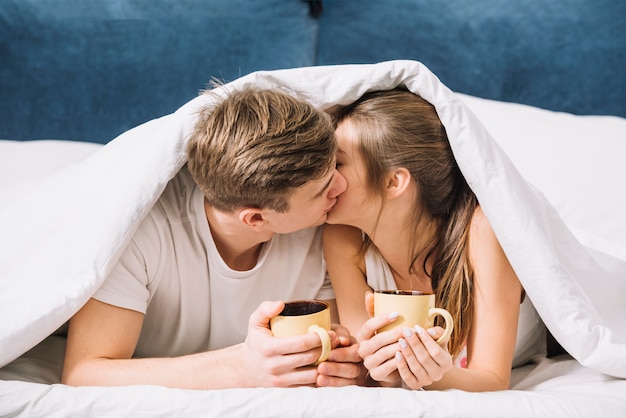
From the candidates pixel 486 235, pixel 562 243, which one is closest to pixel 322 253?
pixel 486 235

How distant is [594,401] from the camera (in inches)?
36.5

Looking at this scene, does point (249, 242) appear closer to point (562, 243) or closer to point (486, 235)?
point (486, 235)

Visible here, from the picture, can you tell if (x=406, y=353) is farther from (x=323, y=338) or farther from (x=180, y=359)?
(x=180, y=359)

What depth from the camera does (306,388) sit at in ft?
3.00

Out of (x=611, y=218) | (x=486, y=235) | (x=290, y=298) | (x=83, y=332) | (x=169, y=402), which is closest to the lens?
(x=169, y=402)

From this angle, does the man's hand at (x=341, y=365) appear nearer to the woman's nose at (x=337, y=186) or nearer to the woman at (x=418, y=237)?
the woman at (x=418, y=237)

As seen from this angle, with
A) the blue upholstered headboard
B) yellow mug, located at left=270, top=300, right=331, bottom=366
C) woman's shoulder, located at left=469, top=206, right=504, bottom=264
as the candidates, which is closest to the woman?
woman's shoulder, located at left=469, top=206, right=504, bottom=264

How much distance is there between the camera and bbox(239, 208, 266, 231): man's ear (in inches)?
43.7

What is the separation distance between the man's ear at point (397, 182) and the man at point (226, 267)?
0.34 ft

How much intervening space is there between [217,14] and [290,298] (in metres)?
1.04

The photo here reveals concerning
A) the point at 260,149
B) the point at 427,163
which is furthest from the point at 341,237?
the point at 260,149

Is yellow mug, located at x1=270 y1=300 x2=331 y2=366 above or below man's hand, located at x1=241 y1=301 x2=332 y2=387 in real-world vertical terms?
above

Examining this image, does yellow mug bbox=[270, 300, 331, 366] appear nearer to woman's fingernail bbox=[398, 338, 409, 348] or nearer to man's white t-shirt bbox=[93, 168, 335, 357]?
woman's fingernail bbox=[398, 338, 409, 348]

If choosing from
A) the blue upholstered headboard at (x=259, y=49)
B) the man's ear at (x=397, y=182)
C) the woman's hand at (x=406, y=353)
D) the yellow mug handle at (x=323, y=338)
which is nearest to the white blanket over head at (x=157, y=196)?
the man's ear at (x=397, y=182)
